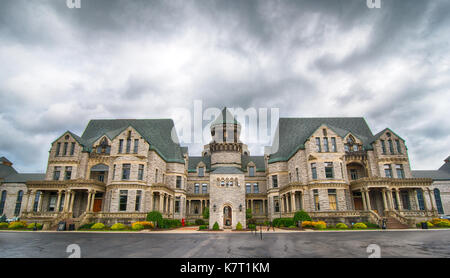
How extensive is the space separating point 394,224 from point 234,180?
20766 millimetres

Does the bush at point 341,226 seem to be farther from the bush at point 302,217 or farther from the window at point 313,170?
the window at point 313,170

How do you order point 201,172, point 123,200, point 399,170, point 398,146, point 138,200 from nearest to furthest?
point 123,200
point 138,200
point 399,170
point 398,146
point 201,172

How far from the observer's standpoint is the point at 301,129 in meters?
43.4

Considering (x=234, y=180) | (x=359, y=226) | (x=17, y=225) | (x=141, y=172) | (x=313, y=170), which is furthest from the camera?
(x=141, y=172)

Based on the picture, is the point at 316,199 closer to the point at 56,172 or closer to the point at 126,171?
the point at 126,171

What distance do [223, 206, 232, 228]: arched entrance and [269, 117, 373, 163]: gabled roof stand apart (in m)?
14.6

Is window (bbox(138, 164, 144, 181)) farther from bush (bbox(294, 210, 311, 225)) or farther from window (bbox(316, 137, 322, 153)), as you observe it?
window (bbox(316, 137, 322, 153))

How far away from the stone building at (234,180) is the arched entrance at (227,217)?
13 cm

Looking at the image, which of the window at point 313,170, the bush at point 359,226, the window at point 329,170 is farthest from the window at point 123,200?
the bush at point 359,226

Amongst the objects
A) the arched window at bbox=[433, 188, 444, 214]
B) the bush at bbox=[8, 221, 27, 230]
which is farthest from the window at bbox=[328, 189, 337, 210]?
the bush at bbox=[8, 221, 27, 230]

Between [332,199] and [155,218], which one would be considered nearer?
[155,218]

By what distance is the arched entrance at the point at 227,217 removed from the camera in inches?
1233

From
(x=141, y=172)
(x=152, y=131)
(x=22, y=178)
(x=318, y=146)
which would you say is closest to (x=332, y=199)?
(x=318, y=146)

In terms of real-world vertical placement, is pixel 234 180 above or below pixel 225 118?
below
